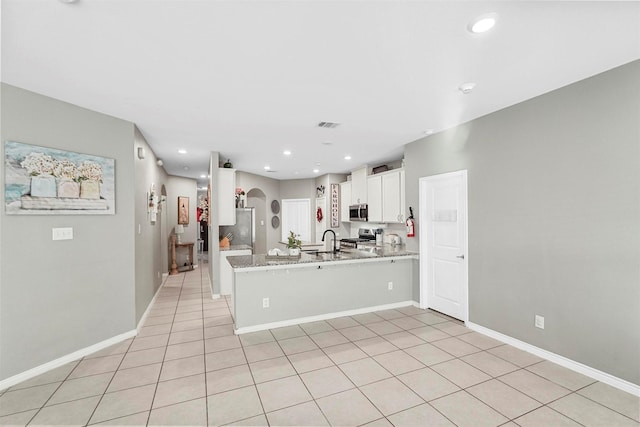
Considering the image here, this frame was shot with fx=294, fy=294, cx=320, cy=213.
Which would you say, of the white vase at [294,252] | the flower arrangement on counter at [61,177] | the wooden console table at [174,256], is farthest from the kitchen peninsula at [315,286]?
the wooden console table at [174,256]

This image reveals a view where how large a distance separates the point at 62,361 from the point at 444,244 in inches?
186

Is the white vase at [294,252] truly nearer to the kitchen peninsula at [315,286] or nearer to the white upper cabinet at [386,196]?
the kitchen peninsula at [315,286]

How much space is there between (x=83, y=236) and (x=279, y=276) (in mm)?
2229

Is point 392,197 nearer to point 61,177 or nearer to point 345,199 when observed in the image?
point 345,199

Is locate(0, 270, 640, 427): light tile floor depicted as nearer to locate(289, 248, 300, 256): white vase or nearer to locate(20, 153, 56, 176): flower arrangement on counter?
locate(289, 248, 300, 256): white vase

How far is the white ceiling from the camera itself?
1734 mm

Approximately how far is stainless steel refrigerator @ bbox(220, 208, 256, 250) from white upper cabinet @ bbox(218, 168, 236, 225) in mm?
1234

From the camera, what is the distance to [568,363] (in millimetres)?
2809

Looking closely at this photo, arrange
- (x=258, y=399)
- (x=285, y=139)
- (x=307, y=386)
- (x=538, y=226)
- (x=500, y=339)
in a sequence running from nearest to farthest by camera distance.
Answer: (x=258, y=399), (x=307, y=386), (x=538, y=226), (x=500, y=339), (x=285, y=139)

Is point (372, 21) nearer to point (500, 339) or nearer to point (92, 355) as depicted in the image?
point (500, 339)

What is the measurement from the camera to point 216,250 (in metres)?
5.38

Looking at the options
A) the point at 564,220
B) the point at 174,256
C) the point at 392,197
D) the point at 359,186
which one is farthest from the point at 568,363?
the point at 174,256

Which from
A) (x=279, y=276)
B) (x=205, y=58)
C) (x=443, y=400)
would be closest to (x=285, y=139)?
(x=279, y=276)

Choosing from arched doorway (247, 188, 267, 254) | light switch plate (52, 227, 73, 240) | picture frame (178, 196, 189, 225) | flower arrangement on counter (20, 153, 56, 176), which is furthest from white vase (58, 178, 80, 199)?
arched doorway (247, 188, 267, 254)
